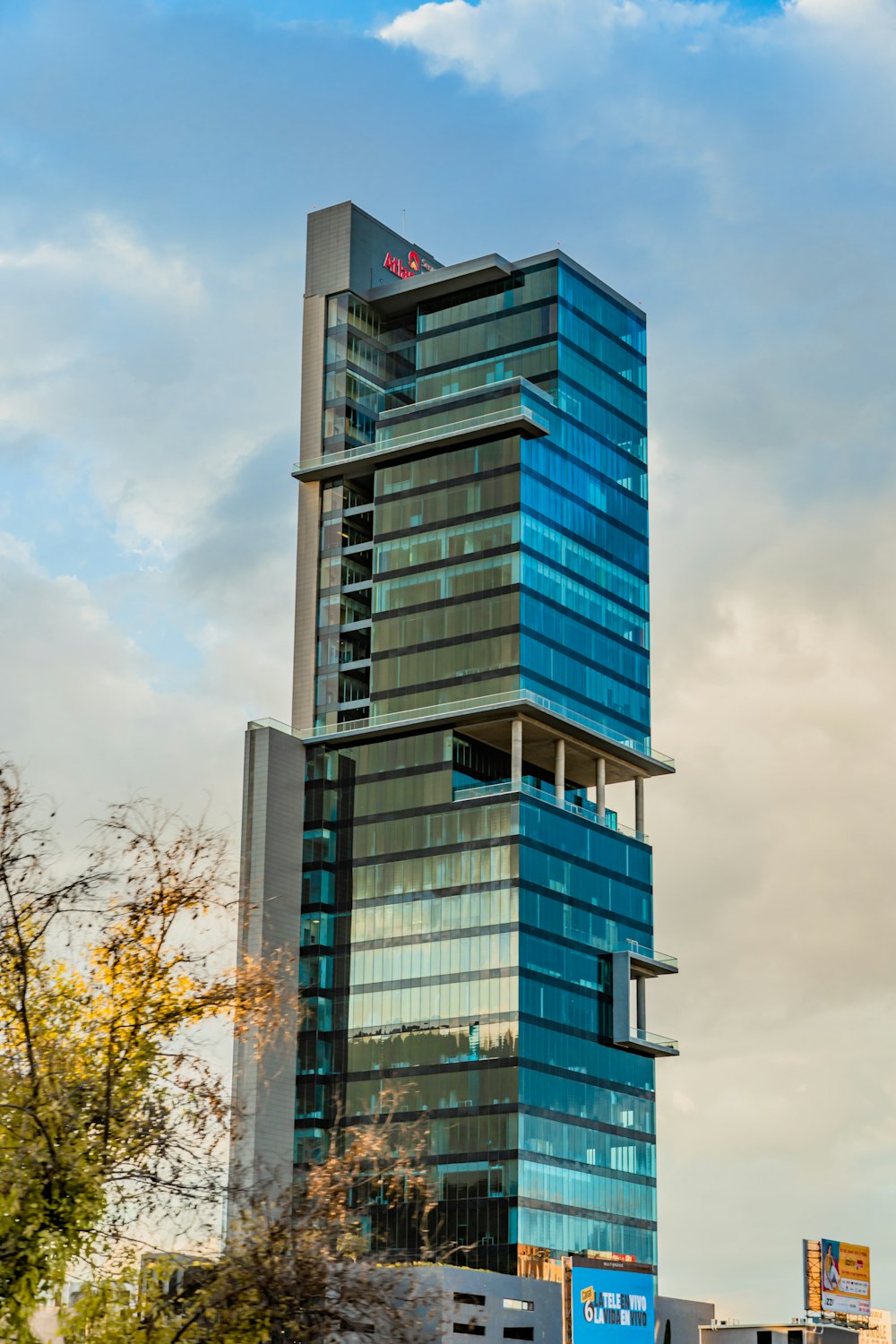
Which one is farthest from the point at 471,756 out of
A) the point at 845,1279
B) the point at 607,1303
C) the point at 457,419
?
the point at 845,1279

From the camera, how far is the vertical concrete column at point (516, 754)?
146750 millimetres

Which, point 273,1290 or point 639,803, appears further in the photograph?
point 639,803

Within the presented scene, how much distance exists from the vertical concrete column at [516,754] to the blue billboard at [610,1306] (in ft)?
120

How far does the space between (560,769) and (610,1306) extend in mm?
41309

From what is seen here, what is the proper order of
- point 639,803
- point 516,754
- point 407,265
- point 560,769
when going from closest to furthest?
point 516,754 → point 560,769 → point 639,803 → point 407,265

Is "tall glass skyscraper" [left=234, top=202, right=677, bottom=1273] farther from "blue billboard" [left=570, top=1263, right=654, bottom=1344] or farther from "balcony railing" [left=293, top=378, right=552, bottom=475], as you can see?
"blue billboard" [left=570, top=1263, right=654, bottom=1344]

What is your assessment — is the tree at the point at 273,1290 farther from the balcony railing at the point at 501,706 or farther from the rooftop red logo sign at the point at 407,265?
the rooftop red logo sign at the point at 407,265

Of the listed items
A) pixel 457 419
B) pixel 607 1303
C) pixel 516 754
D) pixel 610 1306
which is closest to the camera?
pixel 607 1303

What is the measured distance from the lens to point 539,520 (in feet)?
507

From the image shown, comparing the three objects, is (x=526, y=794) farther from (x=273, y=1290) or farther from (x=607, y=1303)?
(x=273, y=1290)

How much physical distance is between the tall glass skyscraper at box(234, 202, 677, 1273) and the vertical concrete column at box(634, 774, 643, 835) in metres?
1.07

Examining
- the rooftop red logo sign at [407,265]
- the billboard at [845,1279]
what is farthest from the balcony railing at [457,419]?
the billboard at [845,1279]

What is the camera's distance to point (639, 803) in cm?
16275

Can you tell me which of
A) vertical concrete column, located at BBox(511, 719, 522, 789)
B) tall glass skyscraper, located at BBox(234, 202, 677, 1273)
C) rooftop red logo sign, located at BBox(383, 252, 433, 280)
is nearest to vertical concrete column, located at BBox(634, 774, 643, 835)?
tall glass skyscraper, located at BBox(234, 202, 677, 1273)
